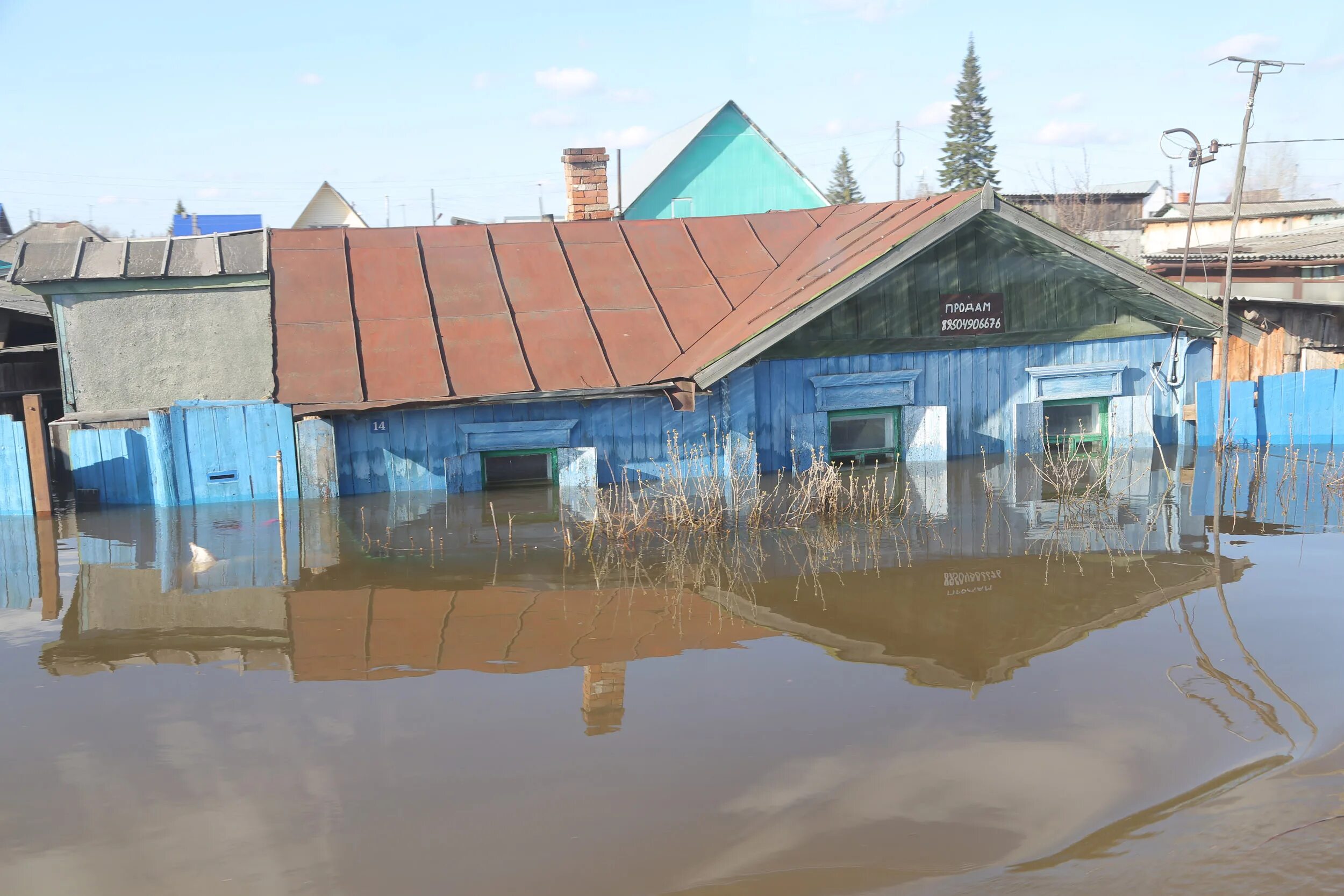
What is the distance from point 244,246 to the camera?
14.1 metres

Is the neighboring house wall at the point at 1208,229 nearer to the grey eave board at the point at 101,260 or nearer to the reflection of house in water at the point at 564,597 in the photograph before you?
the reflection of house in water at the point at 564,597

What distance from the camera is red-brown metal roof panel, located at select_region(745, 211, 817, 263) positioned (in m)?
15.8

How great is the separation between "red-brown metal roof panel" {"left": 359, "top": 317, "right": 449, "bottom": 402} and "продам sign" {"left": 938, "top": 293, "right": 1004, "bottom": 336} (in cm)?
684

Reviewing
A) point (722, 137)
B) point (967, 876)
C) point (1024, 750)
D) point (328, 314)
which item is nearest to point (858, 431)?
point (328, 314)

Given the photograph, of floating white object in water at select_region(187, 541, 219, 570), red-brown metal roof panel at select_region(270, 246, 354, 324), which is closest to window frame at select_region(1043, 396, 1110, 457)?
red-brown metal roof panel at select_region(270, 246, 354, 324)

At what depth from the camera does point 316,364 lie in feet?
42.0

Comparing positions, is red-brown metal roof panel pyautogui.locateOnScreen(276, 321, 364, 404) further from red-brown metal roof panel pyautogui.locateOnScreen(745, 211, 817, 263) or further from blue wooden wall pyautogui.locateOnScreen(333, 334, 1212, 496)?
red-brown metal roof panel pyautogui.locateOnScreen(745, 211, 817, 263)

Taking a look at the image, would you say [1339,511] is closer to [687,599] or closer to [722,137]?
[687,599]

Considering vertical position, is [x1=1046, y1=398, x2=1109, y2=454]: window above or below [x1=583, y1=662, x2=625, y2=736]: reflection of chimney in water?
above

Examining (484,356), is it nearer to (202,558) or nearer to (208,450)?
(208,450)

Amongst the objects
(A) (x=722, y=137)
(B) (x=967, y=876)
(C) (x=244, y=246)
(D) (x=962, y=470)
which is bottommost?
(B) (x=967, y=876)

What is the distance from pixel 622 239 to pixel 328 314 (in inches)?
186

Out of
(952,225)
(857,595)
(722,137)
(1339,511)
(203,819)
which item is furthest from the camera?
(722,137)

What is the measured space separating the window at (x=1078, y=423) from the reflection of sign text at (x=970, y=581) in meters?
6.16
